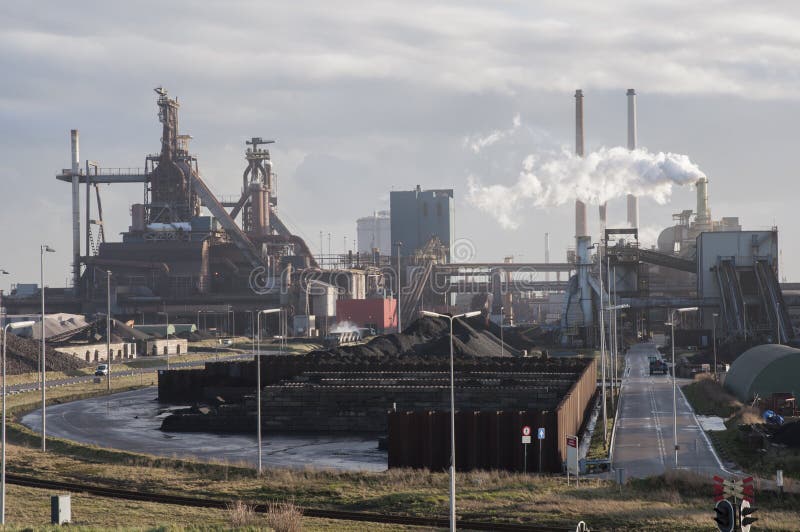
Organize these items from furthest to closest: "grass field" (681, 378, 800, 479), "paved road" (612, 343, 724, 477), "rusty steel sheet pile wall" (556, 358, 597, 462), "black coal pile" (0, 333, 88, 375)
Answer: "black coal pile" (0, 333, 88, 375), "rusty steel sheet pile wall" (556, 358, 597, 462), "paved road" (612, 343, 724, 477), "grass field" (681, 378, 800, 479)

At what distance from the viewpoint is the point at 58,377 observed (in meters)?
95.1

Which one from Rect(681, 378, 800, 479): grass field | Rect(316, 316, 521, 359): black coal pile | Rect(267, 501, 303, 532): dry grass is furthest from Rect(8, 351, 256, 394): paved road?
Rect(267, 501, 303, 532): dry grass

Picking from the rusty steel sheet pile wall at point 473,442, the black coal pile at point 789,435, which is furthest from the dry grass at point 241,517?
the black coal pile at point 789,435

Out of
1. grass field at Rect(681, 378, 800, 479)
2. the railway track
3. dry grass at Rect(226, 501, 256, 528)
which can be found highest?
dry grass at Rect(226, 501, 256, 528)

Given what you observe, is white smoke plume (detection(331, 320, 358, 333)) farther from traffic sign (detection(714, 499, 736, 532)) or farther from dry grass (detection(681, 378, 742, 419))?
traffic sign (detection(714, 499, 736, 532))

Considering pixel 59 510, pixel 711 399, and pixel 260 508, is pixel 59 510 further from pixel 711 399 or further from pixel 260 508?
pixel 711 399

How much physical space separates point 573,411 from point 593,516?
1965cm

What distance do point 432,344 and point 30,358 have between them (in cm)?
4181

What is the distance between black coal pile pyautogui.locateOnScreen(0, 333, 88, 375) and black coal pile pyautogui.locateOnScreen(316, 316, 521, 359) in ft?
90.7

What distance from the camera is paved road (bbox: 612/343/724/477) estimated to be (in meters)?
43.8

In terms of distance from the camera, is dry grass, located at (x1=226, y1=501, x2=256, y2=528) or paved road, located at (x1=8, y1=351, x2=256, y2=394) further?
paved road, located at (x1=8, y1=351, x2=256, y2=394)

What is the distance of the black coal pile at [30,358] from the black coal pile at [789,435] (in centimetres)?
7140

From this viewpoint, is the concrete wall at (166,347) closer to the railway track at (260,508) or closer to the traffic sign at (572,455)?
the railway track at (260,508)

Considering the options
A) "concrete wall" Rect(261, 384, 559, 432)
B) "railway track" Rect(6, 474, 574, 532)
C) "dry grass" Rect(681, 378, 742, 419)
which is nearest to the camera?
"railway track" Rect(6, 474, 574, 532)
